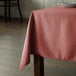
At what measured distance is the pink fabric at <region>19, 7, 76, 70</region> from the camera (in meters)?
1.28

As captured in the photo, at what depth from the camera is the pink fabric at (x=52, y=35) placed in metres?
1.28

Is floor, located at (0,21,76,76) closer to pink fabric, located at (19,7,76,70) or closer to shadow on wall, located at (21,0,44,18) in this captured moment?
pink fabric, located at (19,7,76,70)

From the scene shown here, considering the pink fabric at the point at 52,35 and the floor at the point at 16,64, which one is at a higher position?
the pink fabric at the point at 52,35

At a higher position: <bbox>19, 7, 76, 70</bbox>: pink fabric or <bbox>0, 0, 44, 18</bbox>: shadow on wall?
<bbox>19, 7, 76, 70</bbox>: pink fabric

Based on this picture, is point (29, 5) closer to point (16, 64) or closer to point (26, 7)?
point (26, 7)

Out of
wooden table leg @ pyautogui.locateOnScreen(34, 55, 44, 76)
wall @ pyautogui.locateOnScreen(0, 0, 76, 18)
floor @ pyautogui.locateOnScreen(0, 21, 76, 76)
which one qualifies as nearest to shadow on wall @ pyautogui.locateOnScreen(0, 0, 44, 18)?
wall @ pyautogui.locateOnScreen(0, 0, 76, 18)

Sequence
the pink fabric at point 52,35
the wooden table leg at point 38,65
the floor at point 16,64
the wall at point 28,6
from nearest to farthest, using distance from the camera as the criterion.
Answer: the pink fabric at point 52,35 < the wooden table leg at point 38,65 < the floor at point 16,64 < the wall at point 28,6

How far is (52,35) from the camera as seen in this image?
1.34 meters

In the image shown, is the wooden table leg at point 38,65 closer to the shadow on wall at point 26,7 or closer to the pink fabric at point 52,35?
the pink fabric at point 52,35

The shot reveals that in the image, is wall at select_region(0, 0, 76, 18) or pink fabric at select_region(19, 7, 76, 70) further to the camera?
wall at select_region(0, 0, 76, 18)

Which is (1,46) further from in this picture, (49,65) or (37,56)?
(37,56)

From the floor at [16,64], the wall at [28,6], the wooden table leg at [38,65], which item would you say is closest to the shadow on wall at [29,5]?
the wall at [28,6]

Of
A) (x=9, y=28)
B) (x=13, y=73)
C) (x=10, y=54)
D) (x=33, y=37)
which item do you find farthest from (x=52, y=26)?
A: (x=9, y=28)

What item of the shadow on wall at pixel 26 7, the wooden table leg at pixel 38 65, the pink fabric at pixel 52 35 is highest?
the pink fabric at pixel 52 35
